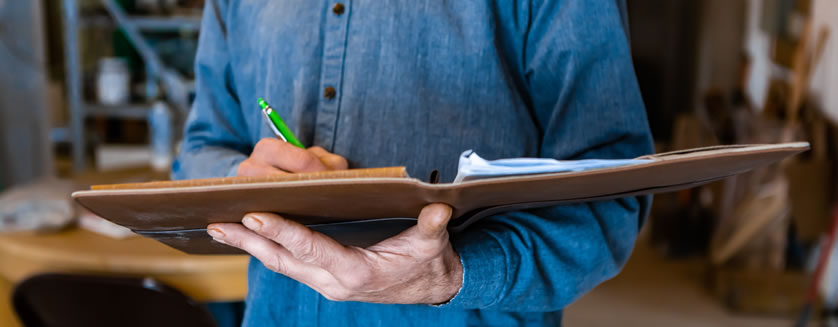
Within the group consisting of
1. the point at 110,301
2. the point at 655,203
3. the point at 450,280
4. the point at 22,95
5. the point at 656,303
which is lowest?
the point at 656,303

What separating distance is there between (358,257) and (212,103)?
415 millimetres

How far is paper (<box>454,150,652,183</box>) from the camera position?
522 mm

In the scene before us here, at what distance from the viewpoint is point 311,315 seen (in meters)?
0.85

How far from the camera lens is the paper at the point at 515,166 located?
20.6 inches

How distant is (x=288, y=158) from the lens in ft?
2.25

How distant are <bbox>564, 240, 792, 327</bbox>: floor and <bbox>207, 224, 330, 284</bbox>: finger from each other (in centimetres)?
260

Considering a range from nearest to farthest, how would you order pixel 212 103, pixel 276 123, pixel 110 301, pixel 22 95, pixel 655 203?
1. pixel 276 123
2. pixel 212 103
3. pixel 110 301
4. pixel 22 95
5. pixel 655 203

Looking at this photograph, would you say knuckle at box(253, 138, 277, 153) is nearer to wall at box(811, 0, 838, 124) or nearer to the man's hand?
the man's hand

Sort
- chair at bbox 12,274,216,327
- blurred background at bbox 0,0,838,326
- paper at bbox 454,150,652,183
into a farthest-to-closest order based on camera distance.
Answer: blurred background at bbox 0,0,838,326 < chair at bbox 12,274,216,327 < paper at bbox 454,150,652,183

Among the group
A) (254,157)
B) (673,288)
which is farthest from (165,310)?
(673,288)

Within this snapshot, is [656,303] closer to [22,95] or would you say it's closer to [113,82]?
[113,82]

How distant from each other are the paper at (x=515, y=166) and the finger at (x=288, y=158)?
0.20 metres

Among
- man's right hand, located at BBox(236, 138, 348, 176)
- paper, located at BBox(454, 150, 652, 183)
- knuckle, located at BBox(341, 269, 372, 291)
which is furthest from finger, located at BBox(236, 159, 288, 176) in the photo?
paper, located at BBox(454, 150, 652, 183)

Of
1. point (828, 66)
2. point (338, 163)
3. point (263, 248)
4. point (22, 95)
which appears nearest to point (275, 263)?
point (263, 248)
